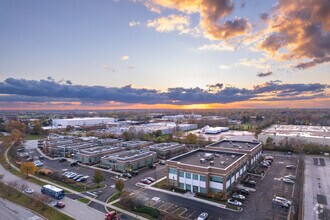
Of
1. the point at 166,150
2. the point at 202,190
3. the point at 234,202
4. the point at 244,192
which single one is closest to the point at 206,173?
the point at 202,190

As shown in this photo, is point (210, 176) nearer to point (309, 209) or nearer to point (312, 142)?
point (309, 209)

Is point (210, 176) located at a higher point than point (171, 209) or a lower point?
higher

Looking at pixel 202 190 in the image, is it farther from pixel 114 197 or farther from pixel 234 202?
pixel 114 197

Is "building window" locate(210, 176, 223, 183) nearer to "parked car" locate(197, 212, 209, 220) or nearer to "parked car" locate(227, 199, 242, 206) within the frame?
"parked car" locate(227, 199, 242, 206)

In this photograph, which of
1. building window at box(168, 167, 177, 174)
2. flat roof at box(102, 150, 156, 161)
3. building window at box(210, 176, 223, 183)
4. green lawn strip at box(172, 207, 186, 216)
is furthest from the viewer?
flat roof at box(102, 150, 156, 161)

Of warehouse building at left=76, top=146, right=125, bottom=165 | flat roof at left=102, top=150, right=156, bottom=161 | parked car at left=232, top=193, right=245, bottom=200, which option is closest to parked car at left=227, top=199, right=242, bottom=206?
parked car at left=232, top=193, right=245, bottom=200

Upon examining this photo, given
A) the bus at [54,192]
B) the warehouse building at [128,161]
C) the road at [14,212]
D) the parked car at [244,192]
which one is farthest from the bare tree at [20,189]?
the parked car at [244,192]

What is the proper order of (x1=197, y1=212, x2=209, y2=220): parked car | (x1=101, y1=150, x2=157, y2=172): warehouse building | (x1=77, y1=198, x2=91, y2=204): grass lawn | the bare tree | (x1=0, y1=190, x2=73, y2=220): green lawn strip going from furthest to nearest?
(x1=101, y1=150, x2=157, y2=172): warehouse building, the bare tree, (x1=77, y1=198, x2=91, y2=204): grass lawn, (x1=0, y1=190, x2=73, y2=220): green lawn strip, (x1=197, y1=212, x2=209, y2=220): parked car

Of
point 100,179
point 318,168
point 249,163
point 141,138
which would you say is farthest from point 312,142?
point 100,179
